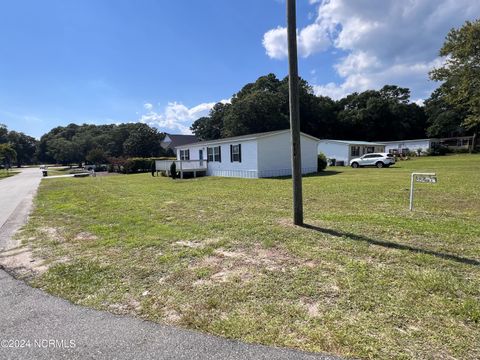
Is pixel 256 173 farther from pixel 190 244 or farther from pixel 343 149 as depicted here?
pixel 343 149

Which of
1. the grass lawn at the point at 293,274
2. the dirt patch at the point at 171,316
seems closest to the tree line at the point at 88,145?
the grass lawn at the point at 293,274

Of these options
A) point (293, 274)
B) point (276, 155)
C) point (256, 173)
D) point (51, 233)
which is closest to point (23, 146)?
point (256, 173)

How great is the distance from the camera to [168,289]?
3434mm

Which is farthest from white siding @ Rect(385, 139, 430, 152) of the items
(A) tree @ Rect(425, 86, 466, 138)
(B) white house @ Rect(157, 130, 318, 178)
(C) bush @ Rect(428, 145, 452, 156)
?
(B) white house @ Rect(157, 130, 318, 178)

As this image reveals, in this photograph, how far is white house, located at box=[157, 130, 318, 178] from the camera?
18.5 m

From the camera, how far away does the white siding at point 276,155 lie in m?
18.5

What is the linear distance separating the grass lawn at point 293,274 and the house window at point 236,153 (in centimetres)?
1244

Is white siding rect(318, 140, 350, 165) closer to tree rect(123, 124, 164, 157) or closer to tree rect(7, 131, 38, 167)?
tree rect(123, 124, 164, 157)

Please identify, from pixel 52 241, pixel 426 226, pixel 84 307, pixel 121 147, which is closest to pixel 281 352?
pixel 84 307

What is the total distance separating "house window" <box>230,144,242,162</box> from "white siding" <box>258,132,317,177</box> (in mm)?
1687

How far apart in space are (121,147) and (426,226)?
5512 cm

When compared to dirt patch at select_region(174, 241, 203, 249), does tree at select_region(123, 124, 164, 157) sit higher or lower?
higher

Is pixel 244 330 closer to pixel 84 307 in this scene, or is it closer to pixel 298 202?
pixel 84 307

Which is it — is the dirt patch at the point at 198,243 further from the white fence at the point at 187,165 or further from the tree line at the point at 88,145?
the tree line at the point at 88,145
